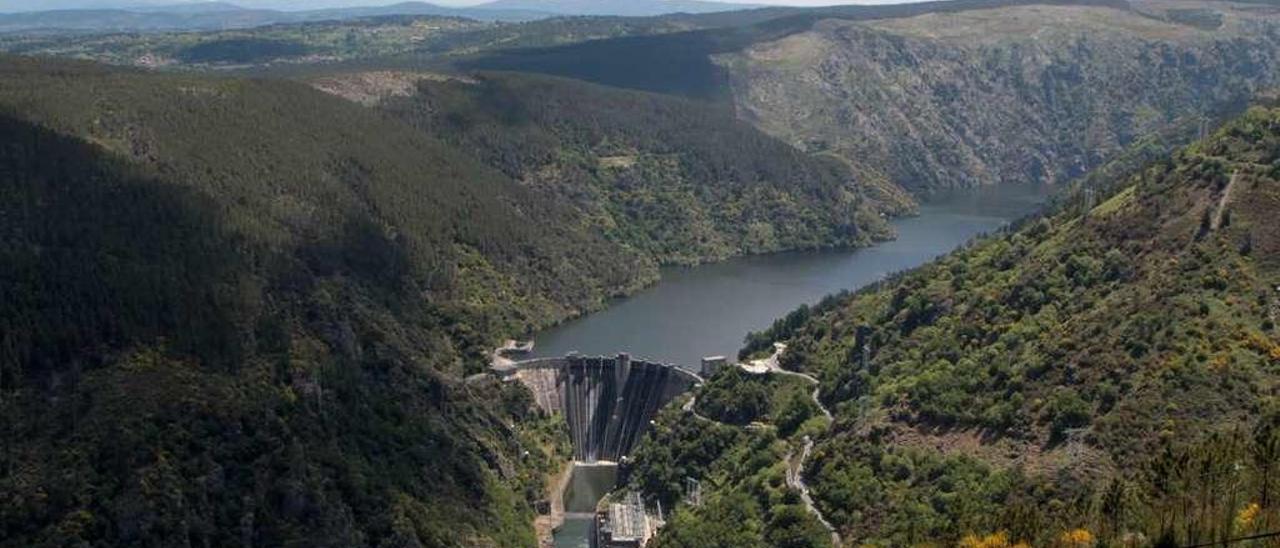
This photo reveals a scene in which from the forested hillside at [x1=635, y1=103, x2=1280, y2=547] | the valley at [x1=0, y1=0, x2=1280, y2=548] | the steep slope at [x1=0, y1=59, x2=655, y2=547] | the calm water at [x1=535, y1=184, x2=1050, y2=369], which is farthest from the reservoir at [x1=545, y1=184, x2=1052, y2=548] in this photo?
the forested hillside at [x1=635, y1=103, x2=1280, y2=547]

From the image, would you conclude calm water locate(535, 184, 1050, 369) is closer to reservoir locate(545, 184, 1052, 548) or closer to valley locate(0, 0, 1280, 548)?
reservoir locate(545, 184, 1052, 548)

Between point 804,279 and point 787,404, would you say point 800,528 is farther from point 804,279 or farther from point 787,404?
point 804,279

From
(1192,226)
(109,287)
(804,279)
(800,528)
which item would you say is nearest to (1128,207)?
(1192,226)

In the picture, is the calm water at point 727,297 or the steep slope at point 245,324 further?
the calm water at point 727,297

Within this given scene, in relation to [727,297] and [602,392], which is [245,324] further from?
[727,297]

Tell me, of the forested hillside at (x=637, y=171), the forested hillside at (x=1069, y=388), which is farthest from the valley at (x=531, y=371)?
the forested hillside at (x=637, y=171)

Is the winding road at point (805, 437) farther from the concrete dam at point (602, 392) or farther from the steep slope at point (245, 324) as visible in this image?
the steep slope at point (245, 324)
